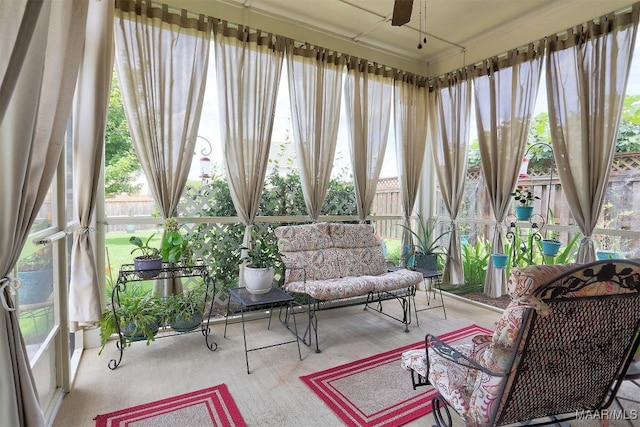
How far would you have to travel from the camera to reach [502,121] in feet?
12.2

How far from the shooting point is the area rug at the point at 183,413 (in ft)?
6.14

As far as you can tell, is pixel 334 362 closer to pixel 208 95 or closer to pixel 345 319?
pixel 345 319

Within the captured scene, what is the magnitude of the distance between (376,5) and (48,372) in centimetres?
390

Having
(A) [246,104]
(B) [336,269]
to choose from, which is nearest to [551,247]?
(B) [336,269]

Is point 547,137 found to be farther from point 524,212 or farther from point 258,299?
point 258,299

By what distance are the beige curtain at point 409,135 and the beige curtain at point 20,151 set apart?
363 centimetres

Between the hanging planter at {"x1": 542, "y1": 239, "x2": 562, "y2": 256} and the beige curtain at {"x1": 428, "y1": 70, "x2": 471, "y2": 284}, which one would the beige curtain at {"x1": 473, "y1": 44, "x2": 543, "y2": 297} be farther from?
the hanging planter at {"x1": 542, "y1": 239, "x2": 562, "y2": 256}

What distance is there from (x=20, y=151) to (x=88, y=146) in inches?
48.3

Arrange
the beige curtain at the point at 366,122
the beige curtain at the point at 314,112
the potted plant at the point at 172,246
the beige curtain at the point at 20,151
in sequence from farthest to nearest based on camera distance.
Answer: the beige curtain at the point at 366,122
the beige curtain at the point at 314,112
the potted plant at the point at 172,246
the beige curtain at the point at 20,151

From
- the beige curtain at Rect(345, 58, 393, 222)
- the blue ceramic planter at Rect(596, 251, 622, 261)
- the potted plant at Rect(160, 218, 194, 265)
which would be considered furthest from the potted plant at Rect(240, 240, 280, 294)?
the blue ceramic planter at Rect(596, 251, 622, 261)

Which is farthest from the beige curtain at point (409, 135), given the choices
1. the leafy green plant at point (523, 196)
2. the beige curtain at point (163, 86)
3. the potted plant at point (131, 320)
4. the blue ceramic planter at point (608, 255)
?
the potted plant at point (131, 320)

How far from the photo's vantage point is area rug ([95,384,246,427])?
187 centimetres

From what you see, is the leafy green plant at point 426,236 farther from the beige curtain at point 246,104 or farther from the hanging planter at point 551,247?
the beige curtain at point 246,104

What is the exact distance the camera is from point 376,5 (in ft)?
10.9
